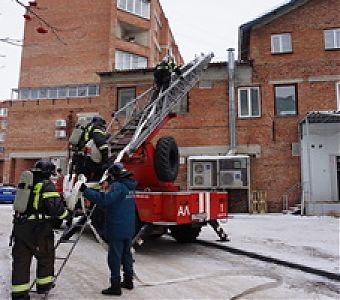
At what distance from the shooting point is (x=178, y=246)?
25.6 feet

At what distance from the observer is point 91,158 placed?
623 cm

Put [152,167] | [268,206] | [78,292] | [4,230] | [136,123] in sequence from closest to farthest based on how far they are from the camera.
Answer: [78,292], [152,167], [136,123], [4,230], [268,206]

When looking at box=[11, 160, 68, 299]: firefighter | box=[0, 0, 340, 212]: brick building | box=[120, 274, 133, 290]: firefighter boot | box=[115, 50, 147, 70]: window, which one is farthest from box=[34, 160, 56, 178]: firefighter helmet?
box=[115, 50, 147, 70]: window

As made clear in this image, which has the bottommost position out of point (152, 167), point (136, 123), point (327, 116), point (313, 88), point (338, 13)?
point (152, 167)

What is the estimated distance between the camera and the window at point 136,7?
3042cm

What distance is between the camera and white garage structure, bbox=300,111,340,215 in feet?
51.0

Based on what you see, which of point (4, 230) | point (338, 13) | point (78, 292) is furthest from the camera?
point (338, 13)

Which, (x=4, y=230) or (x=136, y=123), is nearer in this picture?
(x=136, y=123)

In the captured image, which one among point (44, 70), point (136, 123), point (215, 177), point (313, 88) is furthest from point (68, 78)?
point (136, 123)

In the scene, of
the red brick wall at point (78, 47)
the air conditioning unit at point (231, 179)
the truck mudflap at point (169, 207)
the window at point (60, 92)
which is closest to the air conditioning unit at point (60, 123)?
the window at point (60, 92)

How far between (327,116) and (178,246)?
9795 mm

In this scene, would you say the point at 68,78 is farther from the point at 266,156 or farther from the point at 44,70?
the point at 266,156

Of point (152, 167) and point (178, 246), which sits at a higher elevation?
point (152, 167)

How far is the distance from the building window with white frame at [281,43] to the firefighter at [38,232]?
1558 centimetres
